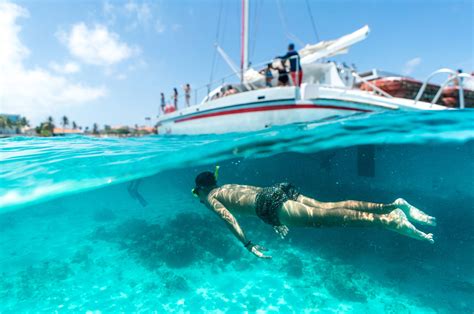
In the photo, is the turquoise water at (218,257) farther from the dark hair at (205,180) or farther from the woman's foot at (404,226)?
the woman's foot at (404,226)

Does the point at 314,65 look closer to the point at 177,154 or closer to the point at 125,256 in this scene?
the point at 177,154

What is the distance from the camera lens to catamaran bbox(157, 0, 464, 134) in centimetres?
870

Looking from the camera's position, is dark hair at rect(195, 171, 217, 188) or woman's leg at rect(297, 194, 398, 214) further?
dark hair at rect(195, 171, 217, 188)

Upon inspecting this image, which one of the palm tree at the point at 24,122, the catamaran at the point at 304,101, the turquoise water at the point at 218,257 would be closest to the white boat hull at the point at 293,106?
the catamaran at the point at 304,101

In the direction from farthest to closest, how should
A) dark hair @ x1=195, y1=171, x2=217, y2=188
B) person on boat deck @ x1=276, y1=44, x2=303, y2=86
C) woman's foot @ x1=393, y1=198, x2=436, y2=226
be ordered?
person on boat deck @ x1=276, y1=44, x2=303, y2=86 → dark hair @ x1=195, y1=171, x2=217, y2=188 → woman's foot @ x1=393, y1=198, x2=436, y2=226

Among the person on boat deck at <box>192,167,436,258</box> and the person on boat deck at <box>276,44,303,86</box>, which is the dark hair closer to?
the person on boat deck at <box>192,167,436,258</box>

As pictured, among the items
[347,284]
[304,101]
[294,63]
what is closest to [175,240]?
[347,284]

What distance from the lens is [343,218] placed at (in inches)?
148

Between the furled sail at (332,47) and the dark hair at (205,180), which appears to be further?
the furled sail at (332,47)

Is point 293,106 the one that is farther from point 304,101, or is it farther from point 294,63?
point 294,63

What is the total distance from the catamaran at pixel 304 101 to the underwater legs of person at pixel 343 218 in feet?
17.1

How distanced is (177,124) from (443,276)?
13838 mm

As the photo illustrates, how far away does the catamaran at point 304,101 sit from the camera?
870 cm

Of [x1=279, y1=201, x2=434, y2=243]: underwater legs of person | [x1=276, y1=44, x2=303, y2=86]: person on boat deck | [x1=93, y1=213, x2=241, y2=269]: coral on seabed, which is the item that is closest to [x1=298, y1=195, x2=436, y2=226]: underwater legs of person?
[x1=279, y1=201, x2=434, y2=243]: underwater legs of person
